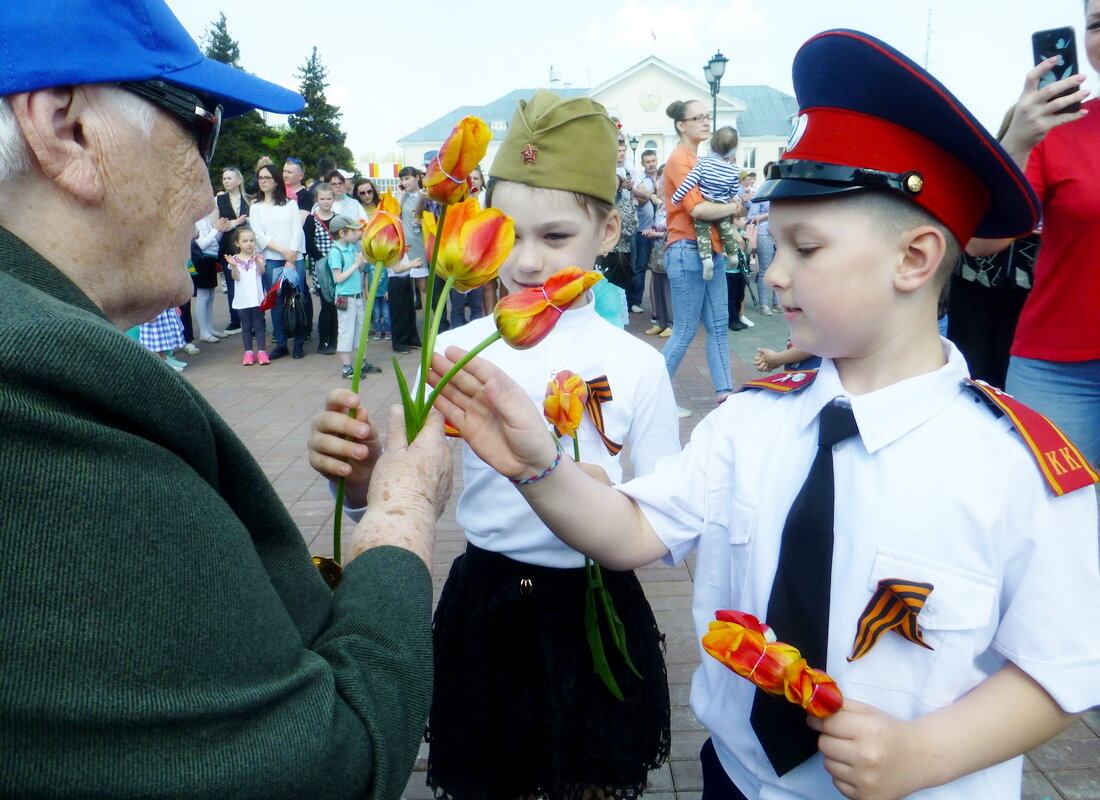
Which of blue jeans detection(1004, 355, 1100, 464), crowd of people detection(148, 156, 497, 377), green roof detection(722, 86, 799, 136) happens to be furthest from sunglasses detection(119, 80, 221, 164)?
green roof detection(722, 86, 799, 136)

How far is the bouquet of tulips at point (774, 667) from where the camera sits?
103cm

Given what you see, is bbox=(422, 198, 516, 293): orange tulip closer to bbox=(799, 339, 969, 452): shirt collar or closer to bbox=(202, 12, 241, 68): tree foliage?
bbox=(799, 339, 969, 452): shirt collar

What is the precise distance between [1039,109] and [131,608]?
8.42 feet


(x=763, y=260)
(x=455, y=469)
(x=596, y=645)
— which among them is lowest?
(x=455, y=469)

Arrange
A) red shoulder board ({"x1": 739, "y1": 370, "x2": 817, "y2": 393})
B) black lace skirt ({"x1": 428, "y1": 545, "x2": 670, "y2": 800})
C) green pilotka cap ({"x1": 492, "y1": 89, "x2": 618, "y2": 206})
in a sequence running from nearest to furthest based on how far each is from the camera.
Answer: red shoulder board ({"x1": 739, "y1": 370, "x2": 817, "y2": 393}), black lace skirt ({"x1": 428, "y1": 545, "x2": 670, "y2": 800}), green pilotka cap ({"x1": 492, "y1": 89, "x2": 618, "y2": 206})

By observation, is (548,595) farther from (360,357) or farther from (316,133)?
(316,133)

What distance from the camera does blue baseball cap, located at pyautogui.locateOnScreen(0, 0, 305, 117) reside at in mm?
901

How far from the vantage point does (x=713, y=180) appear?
255 inches

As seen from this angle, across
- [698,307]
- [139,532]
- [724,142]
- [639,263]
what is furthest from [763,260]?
[139,532]

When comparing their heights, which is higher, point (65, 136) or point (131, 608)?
point (65, 136)

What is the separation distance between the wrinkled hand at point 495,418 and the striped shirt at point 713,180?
5597mm

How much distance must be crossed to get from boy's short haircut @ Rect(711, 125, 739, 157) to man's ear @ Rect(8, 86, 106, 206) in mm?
7345

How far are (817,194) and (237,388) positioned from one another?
745 centimetres

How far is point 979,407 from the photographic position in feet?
4.05
